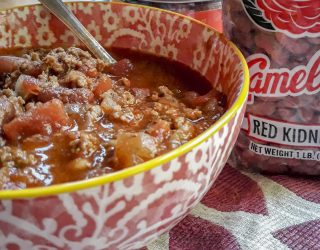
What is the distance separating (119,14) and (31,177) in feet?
1.96

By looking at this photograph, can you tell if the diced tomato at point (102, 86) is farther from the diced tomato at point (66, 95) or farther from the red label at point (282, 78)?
the red label at point (282, 78)

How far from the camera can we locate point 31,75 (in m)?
1.09

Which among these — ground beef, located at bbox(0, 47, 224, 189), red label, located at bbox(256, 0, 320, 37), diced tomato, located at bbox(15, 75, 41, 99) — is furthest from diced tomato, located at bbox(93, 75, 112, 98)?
red label, located at bbox(256, 0, 320, 37)

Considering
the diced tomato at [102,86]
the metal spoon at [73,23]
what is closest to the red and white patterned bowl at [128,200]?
the diced tomato at [102,86]

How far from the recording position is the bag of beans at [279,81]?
99 cm

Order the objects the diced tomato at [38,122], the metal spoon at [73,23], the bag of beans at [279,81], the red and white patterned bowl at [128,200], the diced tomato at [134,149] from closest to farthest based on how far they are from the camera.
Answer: the red and white patterned bowl at [128,200]
the diced tomato at [134,149]
the diced tomato at [38,122]
the bag of beans at [279,81]
the metal spoon at [73,23]

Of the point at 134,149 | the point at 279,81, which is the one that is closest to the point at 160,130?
the point at 134,149

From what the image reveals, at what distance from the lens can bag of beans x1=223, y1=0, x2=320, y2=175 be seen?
0.99 metres

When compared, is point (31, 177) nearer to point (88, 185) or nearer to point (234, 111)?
point (88, 185)

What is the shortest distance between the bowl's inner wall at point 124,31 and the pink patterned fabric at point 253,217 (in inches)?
9.1

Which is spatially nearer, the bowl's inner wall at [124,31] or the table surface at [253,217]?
the table surface at [253,217]

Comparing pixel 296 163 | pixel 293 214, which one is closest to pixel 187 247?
pixel 293 214

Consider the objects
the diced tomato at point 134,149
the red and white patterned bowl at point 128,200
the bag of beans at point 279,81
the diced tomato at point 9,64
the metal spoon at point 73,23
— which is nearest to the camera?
the red and white patterned bowl at point 128,200

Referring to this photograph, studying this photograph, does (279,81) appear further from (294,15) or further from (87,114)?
(87,114)
